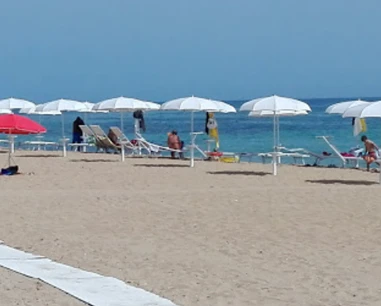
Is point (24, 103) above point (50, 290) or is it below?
above

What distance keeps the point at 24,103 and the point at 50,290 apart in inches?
894

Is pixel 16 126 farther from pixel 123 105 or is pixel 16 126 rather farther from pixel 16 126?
pixel 123 105

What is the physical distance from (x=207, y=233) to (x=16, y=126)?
8.28 m

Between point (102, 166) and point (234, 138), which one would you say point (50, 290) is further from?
point (234, 138)

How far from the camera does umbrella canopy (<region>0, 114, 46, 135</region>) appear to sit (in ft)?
57.1

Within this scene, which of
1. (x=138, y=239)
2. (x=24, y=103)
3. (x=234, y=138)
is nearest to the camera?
(x=138, y=239)

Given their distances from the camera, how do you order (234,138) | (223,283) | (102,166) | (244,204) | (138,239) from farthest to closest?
(234,138) < (102,166) < (244,204) < (138,239) < (223,283)

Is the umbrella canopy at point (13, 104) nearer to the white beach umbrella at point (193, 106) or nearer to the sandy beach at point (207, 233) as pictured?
the white beach umbrella at point (193, 106)

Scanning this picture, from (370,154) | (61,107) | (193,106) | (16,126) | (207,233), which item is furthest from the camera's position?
(61,107)

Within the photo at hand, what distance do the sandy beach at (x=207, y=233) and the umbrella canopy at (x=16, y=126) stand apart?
85 cm

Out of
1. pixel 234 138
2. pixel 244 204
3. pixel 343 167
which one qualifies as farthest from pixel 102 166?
pixel 234 138

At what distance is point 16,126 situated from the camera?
685 inches

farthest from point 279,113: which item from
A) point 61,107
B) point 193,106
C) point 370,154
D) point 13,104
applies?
point 13,104

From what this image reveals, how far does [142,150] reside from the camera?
82.5ft
